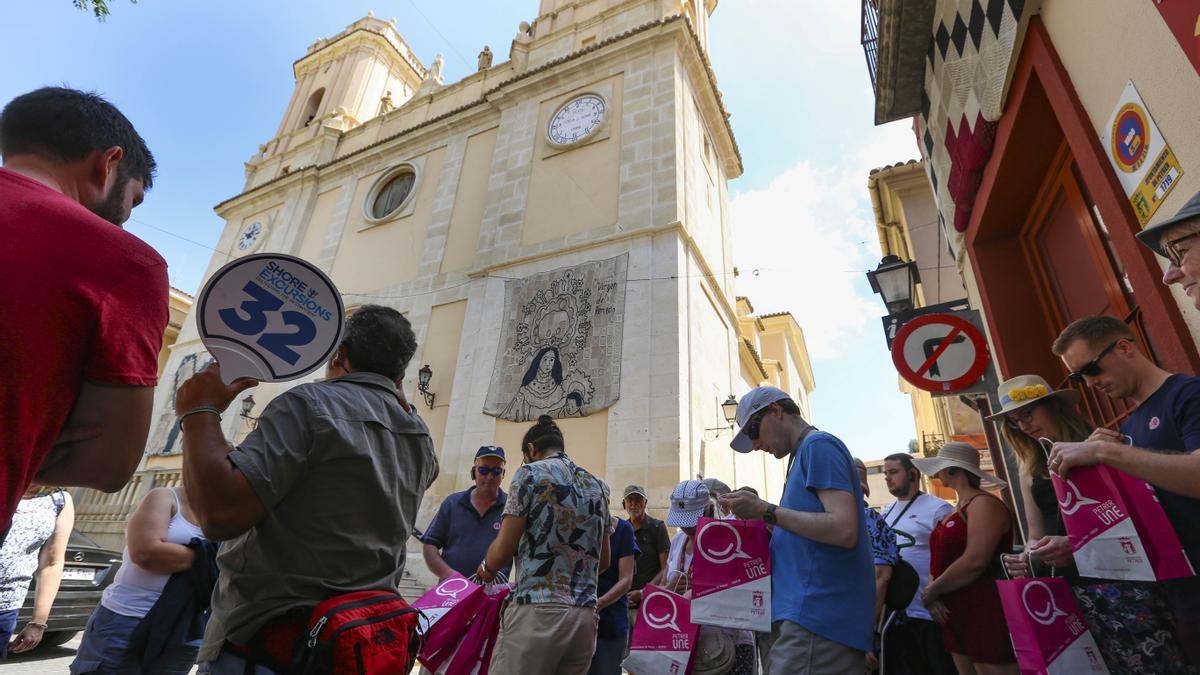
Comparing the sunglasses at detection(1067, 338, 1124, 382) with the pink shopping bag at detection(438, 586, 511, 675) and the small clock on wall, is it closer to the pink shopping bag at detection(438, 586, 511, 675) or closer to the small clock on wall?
the pink shopping bag at detection(438, 586, 511, 675)

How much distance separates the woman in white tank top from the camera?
225cm

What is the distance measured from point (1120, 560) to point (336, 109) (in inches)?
907

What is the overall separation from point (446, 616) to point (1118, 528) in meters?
2.64

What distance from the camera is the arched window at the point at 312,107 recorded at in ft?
70.5

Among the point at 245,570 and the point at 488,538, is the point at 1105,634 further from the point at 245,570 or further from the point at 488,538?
the point at 488,538

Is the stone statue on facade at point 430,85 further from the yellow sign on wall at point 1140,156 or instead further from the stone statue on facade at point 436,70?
the yellow sign on wall at point 1140,156

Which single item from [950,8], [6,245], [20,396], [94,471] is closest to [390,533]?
[94,471]

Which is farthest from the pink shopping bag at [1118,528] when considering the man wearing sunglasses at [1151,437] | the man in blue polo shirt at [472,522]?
the man in blue polo shirt at [472,522]

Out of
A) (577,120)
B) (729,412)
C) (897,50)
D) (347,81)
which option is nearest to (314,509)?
(897,50)

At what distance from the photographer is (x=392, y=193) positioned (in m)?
15.8

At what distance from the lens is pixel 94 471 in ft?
3.62

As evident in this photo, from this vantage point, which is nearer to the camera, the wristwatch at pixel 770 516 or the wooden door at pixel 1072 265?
the wristwatch at pixel 770 516

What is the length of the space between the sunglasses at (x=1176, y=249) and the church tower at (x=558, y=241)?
7118 mm

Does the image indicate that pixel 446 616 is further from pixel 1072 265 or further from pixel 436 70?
pixel 436 70
